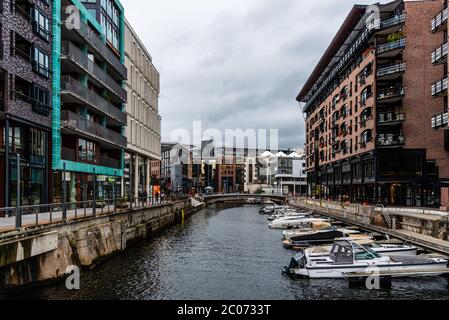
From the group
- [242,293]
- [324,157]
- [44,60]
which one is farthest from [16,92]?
[324,157]

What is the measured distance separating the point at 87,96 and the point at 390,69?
44.1 m

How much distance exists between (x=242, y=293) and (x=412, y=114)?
51806 millimetres

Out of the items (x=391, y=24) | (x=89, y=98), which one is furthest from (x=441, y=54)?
(x=89, y=98)

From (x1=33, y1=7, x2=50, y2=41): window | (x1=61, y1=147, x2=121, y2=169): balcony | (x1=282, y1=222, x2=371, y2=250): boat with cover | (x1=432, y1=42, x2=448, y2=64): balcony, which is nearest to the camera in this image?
(x1=33, y1=7, x2=50, y2=41): window

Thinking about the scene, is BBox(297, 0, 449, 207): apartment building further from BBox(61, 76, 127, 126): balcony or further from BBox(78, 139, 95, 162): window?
BBox(78, 139, 95, 162): window

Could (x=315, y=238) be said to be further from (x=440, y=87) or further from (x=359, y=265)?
(x=440, y=87)

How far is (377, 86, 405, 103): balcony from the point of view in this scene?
2574 inches

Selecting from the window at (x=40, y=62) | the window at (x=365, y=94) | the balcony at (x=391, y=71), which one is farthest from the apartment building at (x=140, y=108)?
the balcony at (x=391, y=71)

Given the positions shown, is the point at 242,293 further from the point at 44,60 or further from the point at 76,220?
the point at 44,60

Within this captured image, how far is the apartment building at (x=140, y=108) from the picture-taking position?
68875mm

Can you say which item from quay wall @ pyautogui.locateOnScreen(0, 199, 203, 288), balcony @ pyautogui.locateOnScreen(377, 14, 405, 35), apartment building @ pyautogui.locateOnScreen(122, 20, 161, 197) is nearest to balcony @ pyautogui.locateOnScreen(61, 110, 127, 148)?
apartment building @ pyautogui.locateOnScreen(122, 20, 161, 197)

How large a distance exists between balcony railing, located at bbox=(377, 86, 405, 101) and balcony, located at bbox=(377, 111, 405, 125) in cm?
247

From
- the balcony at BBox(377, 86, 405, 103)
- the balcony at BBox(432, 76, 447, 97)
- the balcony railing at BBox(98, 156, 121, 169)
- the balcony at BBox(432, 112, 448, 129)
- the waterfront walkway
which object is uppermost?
the balcony at BBox(377, 86, 405, 103)

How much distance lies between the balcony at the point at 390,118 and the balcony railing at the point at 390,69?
5.91m
